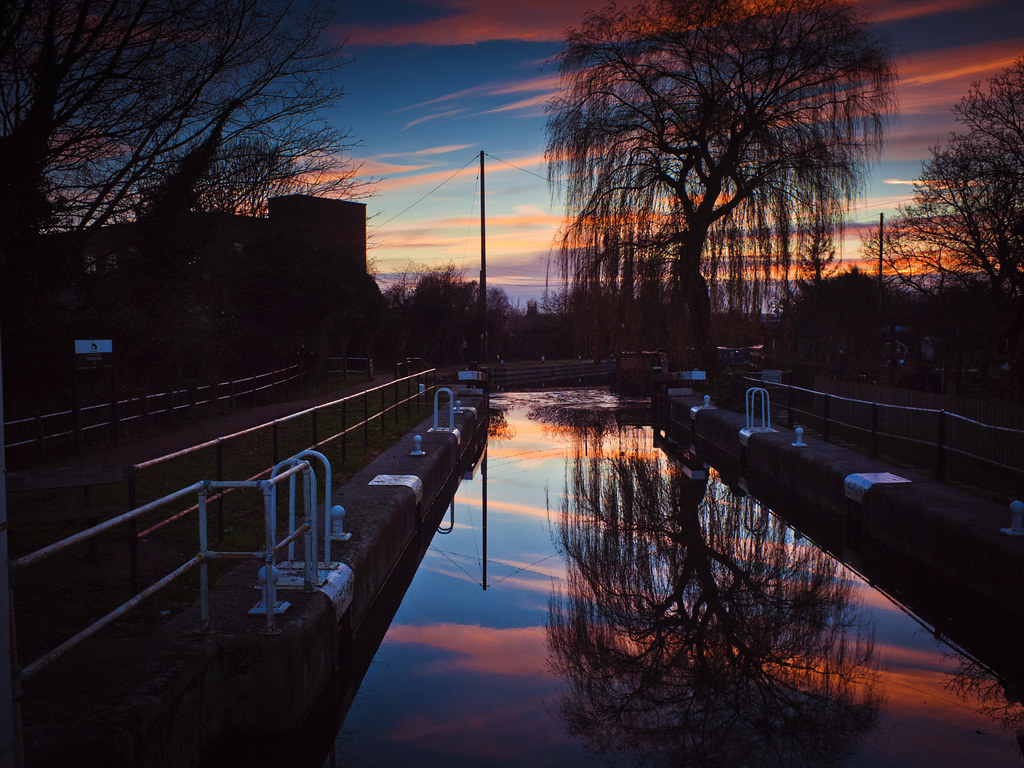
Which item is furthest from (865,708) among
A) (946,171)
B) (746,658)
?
(946,171)

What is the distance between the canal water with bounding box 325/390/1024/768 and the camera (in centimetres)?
461

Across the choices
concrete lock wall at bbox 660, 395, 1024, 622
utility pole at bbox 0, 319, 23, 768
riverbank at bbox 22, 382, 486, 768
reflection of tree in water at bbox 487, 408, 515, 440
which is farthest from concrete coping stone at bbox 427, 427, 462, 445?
utility pole at bbox 0, 319, 23, 768

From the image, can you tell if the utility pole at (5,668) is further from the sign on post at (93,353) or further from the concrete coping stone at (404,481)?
the sign on post at (93,353)

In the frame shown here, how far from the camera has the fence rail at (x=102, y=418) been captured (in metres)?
12.0

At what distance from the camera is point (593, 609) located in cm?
684

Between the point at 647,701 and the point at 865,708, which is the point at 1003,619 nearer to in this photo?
the point at 865,708

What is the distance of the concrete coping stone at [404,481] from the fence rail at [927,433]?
5.32 meters

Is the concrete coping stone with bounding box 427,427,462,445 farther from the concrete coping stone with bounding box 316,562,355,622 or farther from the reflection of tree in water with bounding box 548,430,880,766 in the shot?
the concrete coping stone with bounding box 316,562,355,622

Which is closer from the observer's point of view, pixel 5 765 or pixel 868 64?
pixel 5 765

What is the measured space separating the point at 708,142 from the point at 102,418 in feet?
41.9

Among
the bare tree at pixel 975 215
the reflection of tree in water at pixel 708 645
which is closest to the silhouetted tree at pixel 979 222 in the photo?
the bare tree at pixel 975 215

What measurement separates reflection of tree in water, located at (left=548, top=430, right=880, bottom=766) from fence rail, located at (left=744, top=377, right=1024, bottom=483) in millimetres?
2021

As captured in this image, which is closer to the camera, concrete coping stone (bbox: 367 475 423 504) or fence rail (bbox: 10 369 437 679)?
fence rail (bbox: 10 369 437 679)

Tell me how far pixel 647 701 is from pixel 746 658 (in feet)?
3.19
